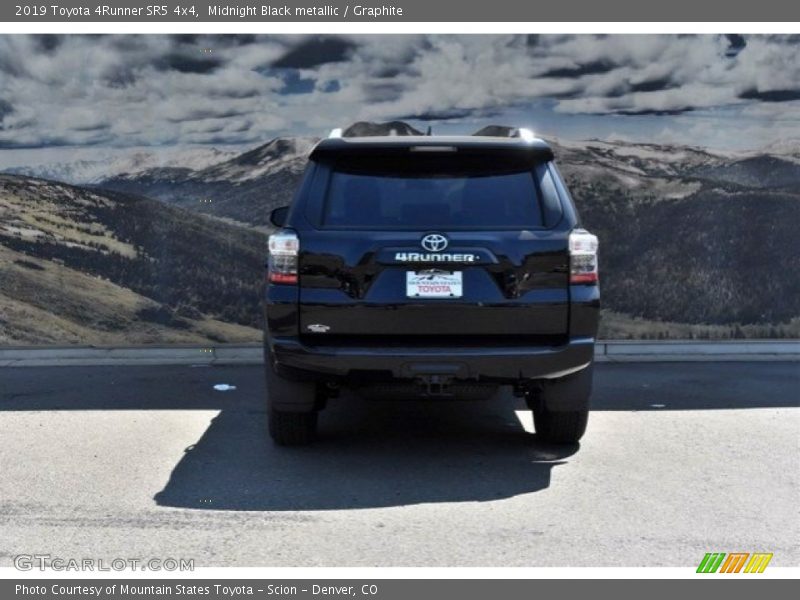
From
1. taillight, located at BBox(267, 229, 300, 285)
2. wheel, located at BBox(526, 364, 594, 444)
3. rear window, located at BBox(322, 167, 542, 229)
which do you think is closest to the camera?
taillight, located at BBox(267, 229, 300, 285)

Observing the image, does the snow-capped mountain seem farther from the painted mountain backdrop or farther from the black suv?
the black suv

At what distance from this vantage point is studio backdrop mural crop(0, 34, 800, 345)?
33.8 ft

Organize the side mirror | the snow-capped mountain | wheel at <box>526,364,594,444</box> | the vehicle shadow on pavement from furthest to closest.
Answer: the snow-capped mountain < the side mirror < wheel at <box>526,364,594,444</box> < the vehicle shadow on pavement

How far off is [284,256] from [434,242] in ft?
2.86

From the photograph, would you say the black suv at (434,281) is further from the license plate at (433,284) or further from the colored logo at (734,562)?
the colored logo at (734,562)

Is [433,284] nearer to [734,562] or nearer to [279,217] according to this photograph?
[279,217]

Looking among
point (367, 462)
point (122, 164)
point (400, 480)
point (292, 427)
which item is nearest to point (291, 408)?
point (292, 427)

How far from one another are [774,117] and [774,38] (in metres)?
0.80

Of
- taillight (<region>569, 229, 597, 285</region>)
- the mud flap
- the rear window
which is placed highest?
the rear window

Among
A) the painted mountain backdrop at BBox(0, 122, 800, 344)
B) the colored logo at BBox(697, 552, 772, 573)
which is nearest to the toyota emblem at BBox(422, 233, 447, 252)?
the colored logo at BBox(697, 552, 772, 573)

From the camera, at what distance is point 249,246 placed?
10.8m

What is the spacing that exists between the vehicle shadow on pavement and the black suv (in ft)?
1.64

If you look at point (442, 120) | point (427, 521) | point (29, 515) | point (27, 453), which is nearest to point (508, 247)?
point (427, 521)

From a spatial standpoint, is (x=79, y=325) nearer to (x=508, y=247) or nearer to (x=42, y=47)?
(x=42, y=47)
